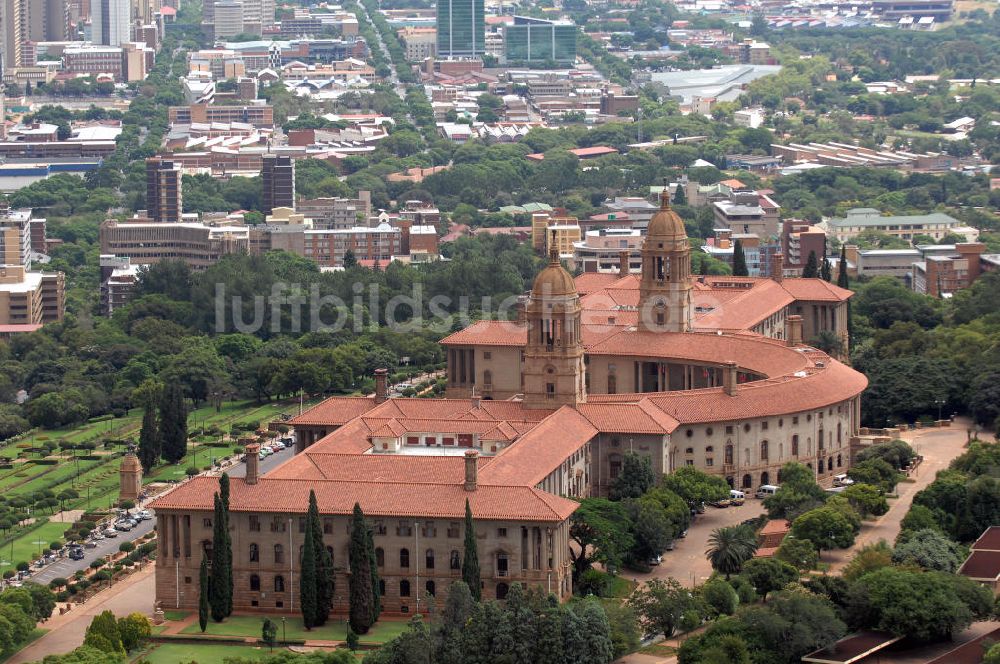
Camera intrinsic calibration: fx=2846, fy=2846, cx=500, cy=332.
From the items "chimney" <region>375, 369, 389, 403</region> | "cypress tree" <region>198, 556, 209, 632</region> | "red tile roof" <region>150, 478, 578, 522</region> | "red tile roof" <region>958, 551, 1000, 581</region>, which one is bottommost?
"cypress tree" <region>198, 556, 209, 632</region>

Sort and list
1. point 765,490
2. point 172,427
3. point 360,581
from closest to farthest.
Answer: point 360,581
point 765,490
point 172,427

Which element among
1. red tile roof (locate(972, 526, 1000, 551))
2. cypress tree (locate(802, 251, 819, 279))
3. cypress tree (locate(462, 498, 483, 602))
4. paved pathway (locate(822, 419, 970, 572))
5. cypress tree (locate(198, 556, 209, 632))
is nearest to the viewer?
cypress tree (locate(462, 498, 483, 602))

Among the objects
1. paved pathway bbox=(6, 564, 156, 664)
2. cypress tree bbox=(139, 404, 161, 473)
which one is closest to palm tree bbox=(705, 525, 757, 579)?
paved pathway bbox=(6, 564, 156, 664)

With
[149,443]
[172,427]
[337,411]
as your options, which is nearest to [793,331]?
[337,411]

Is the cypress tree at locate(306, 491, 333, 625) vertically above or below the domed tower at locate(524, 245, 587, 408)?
below

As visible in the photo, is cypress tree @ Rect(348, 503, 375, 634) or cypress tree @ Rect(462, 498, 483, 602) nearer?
cypress tree @ Rect(348, 503, 375, 634)

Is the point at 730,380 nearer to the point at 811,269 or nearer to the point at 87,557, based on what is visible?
the point at 87,557

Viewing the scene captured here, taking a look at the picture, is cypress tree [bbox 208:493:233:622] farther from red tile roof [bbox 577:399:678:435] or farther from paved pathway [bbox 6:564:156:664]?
red tile roof [bbox 577:399:678:435]
